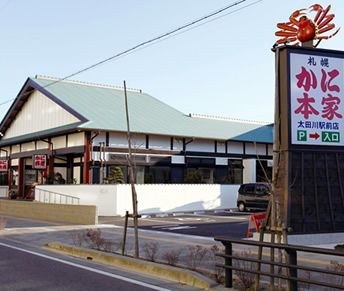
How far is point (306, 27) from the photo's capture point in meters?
14.8

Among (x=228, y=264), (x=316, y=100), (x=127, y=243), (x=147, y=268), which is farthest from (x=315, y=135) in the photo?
(x=228, y=264)

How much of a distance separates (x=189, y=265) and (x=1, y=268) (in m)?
4.36

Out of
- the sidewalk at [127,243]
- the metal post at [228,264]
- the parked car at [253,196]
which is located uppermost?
the parked car at [253,196]

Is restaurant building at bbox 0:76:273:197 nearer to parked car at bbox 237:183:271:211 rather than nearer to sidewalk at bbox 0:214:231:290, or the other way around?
parked car at bbox 237:183:271:211

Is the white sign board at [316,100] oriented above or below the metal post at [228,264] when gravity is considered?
above

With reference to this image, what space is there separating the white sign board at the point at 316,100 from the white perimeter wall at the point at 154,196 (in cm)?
1300

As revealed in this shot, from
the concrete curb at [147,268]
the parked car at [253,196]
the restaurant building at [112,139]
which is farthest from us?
the restaurant building at [112,139]

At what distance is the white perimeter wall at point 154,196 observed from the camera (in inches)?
973

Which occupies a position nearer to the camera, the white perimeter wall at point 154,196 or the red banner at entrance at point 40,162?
the white perimeter wall at point 154,196

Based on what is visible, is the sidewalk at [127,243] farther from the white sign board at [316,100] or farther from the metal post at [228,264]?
the white sign board at [316,100]

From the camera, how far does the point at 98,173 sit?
29828 mm

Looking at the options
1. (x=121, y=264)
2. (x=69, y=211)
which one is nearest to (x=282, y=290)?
(x=121, y=264)

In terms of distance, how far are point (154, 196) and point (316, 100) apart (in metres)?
13.9

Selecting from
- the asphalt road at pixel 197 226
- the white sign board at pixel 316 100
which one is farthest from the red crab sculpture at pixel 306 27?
the asphalt road at pixel 197 226
